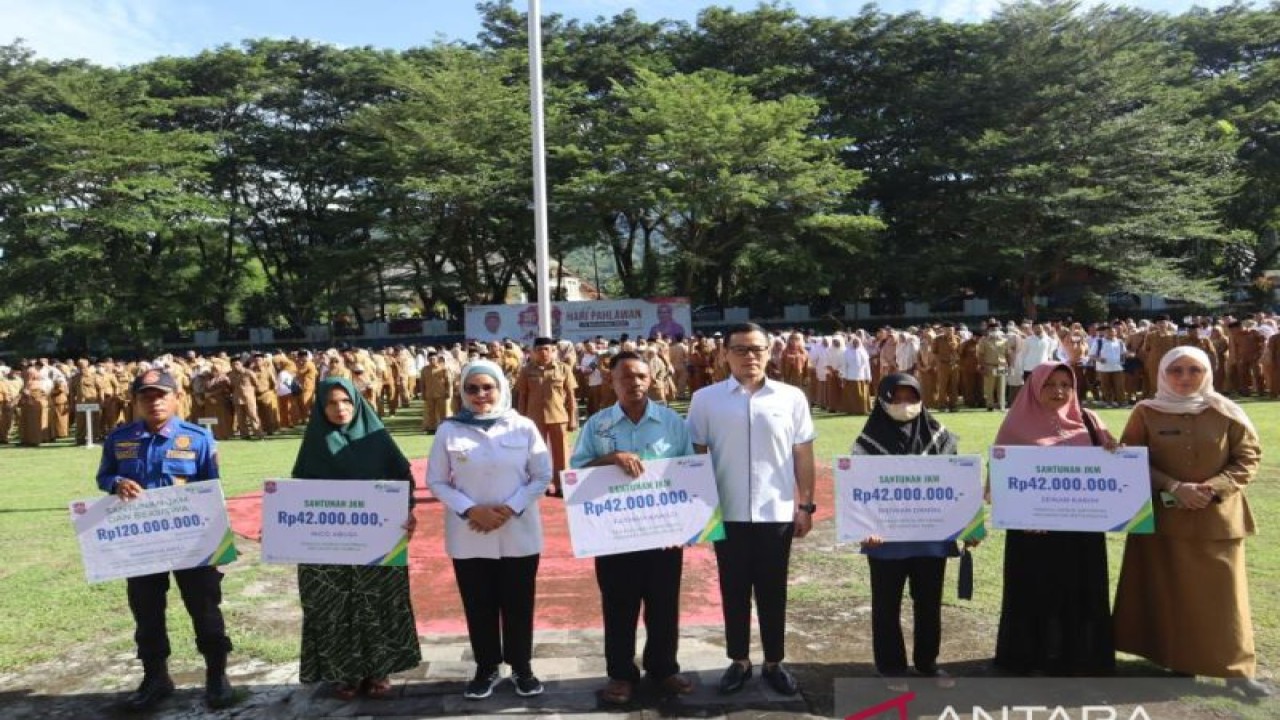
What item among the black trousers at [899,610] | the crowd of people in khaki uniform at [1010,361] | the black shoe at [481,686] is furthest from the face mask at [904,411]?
the crowd of people in khaki uniform at [1010,361]

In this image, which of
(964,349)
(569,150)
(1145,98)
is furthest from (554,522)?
(1145,98)

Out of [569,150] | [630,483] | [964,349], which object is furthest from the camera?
[569,150]

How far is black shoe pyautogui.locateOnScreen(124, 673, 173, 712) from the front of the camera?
4.03m

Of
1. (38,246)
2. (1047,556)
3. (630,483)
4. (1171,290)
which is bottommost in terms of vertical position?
(1047,556)

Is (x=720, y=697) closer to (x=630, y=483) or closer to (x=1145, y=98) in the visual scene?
(x=630, y=483)

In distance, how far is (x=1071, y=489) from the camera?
392cm

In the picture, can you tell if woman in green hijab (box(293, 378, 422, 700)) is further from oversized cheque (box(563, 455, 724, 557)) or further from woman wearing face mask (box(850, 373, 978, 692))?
woman wearing face mask (box(850, 373, 978, 692))

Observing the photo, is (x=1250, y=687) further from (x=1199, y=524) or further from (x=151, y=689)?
(x=151, y=689)

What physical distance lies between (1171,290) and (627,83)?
65.2ft

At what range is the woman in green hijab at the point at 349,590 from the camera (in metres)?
3.95

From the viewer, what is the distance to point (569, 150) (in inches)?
1113

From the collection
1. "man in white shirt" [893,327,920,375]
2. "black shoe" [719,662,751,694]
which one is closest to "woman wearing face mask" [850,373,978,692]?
"black shoe" [719,662,751,694]

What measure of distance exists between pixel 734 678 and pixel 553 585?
7.27 ft

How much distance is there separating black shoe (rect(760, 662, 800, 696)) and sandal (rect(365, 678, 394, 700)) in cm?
170
